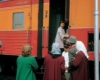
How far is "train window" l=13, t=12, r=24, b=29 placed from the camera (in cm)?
895

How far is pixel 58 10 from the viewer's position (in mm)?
8672

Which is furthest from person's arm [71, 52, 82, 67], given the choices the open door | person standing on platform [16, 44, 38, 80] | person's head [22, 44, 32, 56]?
the open door

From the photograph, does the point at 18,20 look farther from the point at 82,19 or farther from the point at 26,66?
the point at 26,66

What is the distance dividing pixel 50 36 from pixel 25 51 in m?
2.83

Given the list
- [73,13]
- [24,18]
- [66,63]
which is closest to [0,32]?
[24,18]

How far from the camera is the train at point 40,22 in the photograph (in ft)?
23.4

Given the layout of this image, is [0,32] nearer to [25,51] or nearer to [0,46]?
[0,46]

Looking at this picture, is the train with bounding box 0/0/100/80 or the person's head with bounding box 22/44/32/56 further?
the train with bounding box 0/0/100/80

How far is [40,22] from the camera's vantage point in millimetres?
8336

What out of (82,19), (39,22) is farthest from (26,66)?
(39,22)

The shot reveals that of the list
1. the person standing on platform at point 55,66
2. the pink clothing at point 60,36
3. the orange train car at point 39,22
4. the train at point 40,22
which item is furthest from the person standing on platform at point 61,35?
the person standing on platform at point 55,66

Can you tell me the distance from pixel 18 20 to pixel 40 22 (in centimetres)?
106

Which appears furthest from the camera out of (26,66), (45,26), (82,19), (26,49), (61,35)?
(45,26)

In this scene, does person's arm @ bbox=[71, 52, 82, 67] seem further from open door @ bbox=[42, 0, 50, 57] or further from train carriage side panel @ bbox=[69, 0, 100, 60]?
open door @ bbox=[42, 0, 50, 57]
